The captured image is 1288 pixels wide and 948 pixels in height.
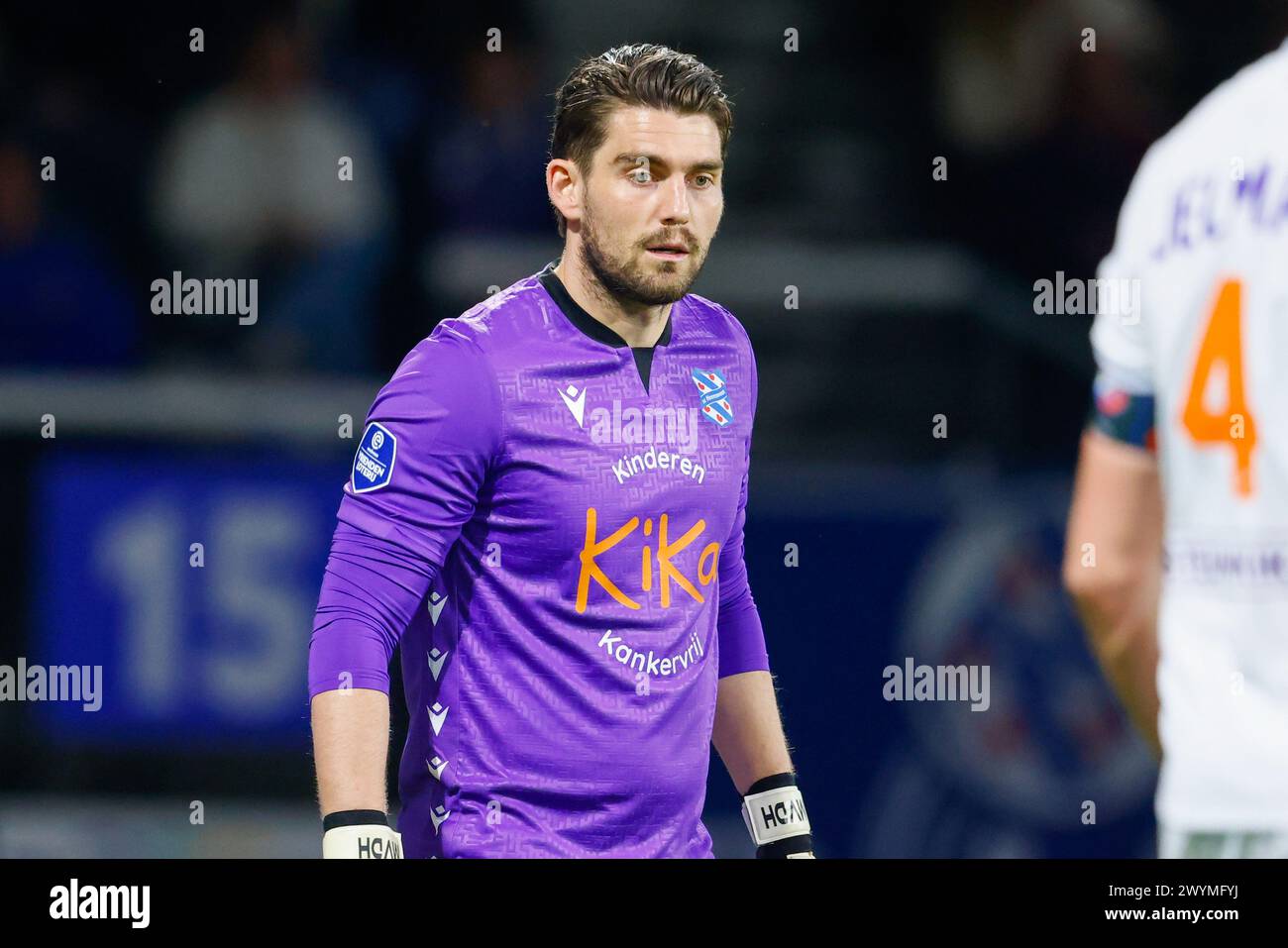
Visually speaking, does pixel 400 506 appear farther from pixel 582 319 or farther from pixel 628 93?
pixel 628 93

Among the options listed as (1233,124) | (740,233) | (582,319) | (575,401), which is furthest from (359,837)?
(740,233)

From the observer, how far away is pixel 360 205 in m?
6.58

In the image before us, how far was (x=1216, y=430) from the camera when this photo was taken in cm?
225

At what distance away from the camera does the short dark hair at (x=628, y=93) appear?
3287 mm

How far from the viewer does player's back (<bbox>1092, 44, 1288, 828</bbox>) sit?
87.0 inches

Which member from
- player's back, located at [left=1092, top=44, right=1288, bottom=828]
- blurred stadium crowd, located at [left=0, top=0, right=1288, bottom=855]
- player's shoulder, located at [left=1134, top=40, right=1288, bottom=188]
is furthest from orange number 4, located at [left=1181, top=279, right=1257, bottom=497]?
blurred stadium crowd, located at [left=0, top=0, right=1288, bottom=855]

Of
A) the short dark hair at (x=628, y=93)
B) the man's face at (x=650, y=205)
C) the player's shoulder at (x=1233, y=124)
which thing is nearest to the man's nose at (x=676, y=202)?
the man's face at (x=650, y=205)

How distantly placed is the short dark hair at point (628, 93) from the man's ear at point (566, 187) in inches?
0.6

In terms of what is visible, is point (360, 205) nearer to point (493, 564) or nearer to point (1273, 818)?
point (493, 564)

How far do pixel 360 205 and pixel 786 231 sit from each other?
5.00 ft

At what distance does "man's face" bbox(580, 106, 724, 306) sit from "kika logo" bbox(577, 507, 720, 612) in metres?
0.40

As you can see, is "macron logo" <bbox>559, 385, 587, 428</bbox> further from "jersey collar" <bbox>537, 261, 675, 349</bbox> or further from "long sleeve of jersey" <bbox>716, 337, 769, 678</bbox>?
"long sleeve of jersey" <bbox>716, 337, 769, 678</bbox>

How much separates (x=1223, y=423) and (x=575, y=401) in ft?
4.08
